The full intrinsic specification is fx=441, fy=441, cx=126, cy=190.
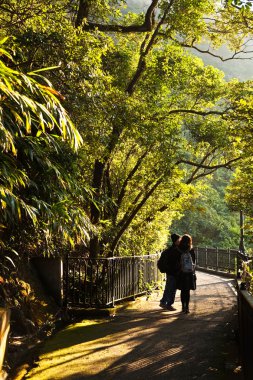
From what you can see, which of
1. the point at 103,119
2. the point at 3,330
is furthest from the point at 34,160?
the point at 103,119

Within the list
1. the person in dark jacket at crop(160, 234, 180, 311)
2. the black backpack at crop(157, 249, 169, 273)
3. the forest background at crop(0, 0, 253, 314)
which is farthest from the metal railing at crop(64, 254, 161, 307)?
the person in dark jacket at crop(160, 234, 180, 311)

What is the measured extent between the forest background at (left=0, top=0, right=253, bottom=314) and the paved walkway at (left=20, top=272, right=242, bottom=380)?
141cm

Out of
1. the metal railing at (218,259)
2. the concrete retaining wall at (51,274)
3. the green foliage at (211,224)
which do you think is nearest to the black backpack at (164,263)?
the concrete retaining wall at (51,274)

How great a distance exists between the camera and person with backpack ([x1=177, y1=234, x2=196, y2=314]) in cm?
909

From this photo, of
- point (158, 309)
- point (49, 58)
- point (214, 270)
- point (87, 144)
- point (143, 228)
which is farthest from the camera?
A: point (214, 270)

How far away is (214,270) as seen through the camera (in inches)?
970

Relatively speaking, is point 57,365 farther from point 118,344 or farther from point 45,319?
point 45,319

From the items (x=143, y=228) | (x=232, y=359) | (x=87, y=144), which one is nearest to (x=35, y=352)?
(x=232, y=359)

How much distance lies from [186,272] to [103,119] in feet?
12.5

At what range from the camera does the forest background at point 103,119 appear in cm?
493

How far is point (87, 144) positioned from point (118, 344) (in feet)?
10.6

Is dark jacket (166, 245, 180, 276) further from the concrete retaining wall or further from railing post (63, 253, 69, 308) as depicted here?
the concrete retaining wall

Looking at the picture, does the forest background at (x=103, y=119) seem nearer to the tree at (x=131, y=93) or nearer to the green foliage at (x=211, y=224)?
the tree at (x=131, y=93)

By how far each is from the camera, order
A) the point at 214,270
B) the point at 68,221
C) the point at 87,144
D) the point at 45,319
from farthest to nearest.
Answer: the point at 214,270, the point at 45,319, the point at 87,144, the point at 68,221
